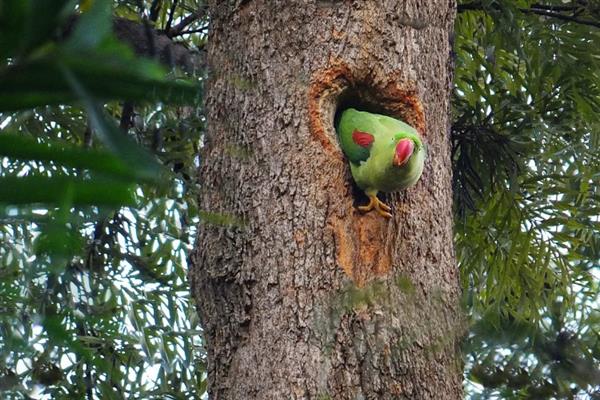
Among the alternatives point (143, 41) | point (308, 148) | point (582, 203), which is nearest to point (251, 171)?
point (308, 148)

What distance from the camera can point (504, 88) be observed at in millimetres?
3816

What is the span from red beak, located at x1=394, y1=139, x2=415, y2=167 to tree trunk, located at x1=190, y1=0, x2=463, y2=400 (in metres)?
0.09

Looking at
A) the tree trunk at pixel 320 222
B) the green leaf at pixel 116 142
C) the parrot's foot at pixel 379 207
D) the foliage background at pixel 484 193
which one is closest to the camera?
the green leaf at pixel 116 142

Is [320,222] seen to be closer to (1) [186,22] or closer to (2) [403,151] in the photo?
(2) [403,151]

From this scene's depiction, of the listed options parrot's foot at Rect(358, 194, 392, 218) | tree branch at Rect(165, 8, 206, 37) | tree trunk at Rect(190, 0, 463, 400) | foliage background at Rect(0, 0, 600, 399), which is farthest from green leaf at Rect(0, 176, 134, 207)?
tree branch at Rect(165, 8, 206, 37)

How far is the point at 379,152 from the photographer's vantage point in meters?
2.37

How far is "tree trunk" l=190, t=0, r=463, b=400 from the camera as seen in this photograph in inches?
76.9

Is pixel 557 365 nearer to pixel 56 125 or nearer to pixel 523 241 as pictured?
pixel 523 241

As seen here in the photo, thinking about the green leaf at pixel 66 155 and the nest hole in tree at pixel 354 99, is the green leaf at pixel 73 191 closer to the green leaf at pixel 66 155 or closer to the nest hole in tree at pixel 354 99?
the green leaf at pixel 66 155

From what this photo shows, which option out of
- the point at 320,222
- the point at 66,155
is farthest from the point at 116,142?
the point at 320,222

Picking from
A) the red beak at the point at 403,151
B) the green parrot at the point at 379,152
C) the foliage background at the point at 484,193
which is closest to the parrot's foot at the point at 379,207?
the green parrot at the point at 379,152

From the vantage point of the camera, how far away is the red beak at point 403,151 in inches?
85.6

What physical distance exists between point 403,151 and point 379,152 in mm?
150

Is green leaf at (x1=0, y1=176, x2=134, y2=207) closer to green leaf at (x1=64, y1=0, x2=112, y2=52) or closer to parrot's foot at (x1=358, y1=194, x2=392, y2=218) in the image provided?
green leaf at (x1=64, y1=0, x2=112, y2=52)
